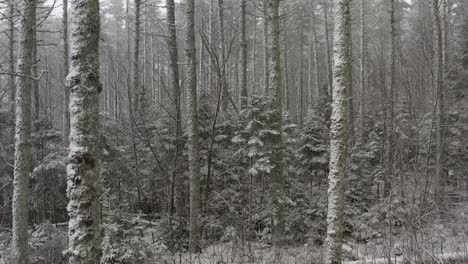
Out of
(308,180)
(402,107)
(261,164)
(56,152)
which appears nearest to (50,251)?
(56,152)

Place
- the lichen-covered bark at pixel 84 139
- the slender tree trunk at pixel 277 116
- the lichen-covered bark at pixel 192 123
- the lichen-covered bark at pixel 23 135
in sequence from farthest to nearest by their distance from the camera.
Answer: the slender tree trunk at pixel 277 116, the lichen-covered bark at pixel 192 123, the lichen-covered bark at pixel 23 135, the lichen-covered bark at pixel 84 139

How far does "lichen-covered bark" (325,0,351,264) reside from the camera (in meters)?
5.39

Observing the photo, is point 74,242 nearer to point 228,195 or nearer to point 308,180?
point 228,195

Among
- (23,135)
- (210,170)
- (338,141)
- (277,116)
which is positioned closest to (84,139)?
(338,141)

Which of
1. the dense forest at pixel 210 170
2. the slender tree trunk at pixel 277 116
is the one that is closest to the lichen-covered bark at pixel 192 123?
the dense forest at pixel 210 170

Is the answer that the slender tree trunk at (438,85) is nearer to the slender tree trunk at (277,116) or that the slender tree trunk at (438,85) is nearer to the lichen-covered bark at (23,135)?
the slender tree trunk at (277,116)

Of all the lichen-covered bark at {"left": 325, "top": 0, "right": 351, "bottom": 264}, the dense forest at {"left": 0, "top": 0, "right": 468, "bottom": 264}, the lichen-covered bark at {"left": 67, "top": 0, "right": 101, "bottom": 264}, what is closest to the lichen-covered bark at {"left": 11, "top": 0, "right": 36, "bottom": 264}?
the dense forest at {"left": 0, "top": 0, "right": 468, "bottom": 264}

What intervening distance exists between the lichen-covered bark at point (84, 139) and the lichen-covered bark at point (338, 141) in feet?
12.6

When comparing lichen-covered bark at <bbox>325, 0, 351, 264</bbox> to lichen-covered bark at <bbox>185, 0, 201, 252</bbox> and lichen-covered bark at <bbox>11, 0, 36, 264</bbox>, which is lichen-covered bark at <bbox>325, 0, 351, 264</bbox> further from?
lichen-covered bark at <bbox>11, 0, 36, 264</bbox>

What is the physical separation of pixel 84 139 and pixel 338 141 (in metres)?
4.08

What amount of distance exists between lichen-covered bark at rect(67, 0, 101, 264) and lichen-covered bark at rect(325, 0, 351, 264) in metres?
3.83

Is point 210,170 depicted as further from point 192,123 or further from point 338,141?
point 338,141

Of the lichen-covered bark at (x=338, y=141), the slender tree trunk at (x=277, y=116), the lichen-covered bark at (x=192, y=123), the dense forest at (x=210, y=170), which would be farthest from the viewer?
the slender tree trunk at (x=277, y=116)

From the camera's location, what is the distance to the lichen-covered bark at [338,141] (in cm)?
539
